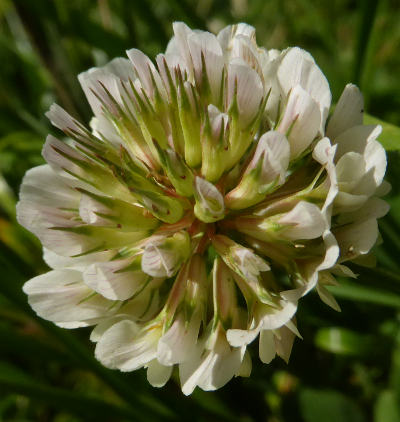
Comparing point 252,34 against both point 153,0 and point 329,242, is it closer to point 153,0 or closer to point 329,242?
point 329,242

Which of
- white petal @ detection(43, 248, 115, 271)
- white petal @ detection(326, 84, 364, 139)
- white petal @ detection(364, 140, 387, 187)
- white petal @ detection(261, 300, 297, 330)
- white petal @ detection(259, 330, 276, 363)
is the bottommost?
white petal @ detection(259, 330, 276, 363)

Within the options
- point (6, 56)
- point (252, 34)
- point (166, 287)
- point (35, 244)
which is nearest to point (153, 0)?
point (6, 56)

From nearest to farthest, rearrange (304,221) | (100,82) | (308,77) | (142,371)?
(304,221), (308,77), (100,82), (142,371)

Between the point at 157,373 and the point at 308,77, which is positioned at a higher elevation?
the point at 308,77

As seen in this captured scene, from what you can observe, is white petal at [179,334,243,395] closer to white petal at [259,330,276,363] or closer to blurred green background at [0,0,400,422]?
white petal at [259,330,276,363]

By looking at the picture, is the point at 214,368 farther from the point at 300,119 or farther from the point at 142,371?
the point at 142,371

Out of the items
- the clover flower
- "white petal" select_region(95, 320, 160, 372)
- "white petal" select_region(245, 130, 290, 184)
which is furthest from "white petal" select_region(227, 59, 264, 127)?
"white petal" select_region(95, 320, 160, 372)

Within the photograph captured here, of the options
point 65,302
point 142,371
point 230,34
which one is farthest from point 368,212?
point 142,371
